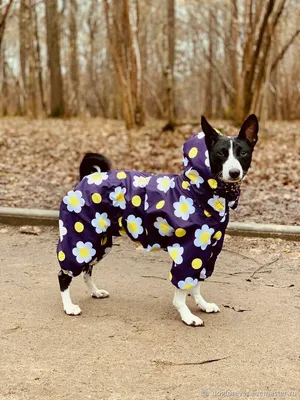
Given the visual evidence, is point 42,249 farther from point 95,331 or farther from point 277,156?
point 277,156

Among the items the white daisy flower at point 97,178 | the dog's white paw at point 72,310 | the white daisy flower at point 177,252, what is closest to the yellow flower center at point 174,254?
the white daisy flower at point 177,252

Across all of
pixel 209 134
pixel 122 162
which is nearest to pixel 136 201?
pixel 209 134

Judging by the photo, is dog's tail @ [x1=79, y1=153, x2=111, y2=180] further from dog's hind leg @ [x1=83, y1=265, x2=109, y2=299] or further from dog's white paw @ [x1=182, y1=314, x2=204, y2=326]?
dog's white paw @ [x1=182, y1=314, x2=204, y2=326]

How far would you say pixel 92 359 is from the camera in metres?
3.27

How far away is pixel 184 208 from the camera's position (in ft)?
12.2

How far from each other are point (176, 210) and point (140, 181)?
0.36 m

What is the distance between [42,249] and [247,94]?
8.32 m

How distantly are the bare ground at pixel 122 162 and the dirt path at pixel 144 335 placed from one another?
191 centimetres

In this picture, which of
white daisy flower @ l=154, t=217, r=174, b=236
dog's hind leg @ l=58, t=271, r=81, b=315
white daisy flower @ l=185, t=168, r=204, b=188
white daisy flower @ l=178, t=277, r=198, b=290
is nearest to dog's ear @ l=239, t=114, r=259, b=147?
white daisy flower @ l=185, t=168, r=204, b=188

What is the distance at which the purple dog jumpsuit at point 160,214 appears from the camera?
12.1 feet

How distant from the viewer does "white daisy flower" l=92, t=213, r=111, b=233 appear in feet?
12.8

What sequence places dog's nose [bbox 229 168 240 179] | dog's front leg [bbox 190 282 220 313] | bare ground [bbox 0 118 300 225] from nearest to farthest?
1. dog's nose [bbox 229 168 240 179]
2. dog's front leg [bbox 190 282 220 313]
3. bare ground [bbox 0 118 300 225]

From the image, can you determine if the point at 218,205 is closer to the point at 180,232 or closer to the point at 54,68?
the point at 180,232

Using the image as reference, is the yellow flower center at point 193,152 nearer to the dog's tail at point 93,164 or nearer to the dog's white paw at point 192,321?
the dog's tail at point 93,164
